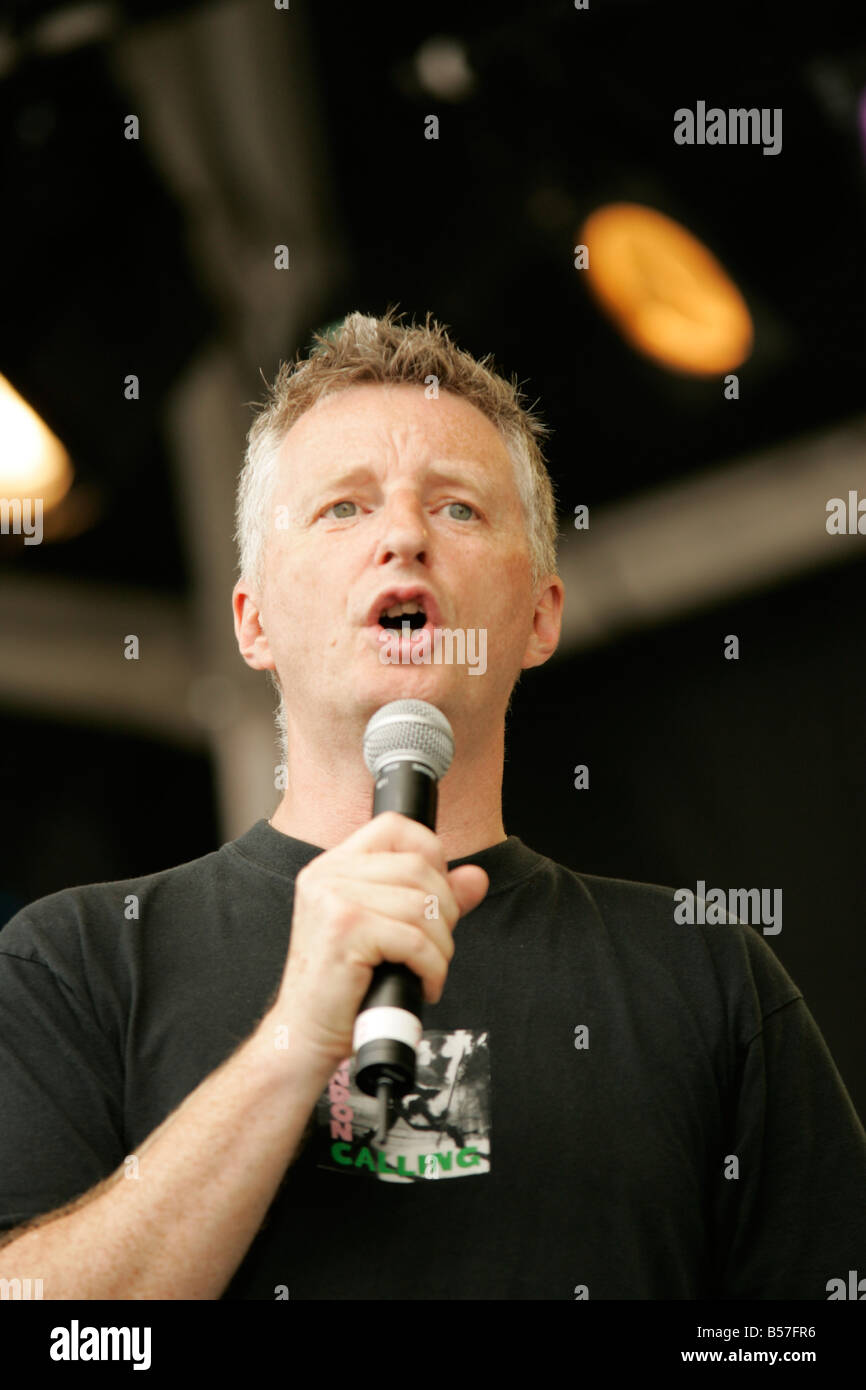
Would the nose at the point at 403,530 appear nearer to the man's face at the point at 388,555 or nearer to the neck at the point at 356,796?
the man's face at the point at 388,555

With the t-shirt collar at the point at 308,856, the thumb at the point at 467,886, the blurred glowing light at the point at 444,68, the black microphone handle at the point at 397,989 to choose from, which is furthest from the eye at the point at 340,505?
the blurred glowing light at the point at 444,68

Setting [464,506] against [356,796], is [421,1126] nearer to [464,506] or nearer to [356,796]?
[356,796]

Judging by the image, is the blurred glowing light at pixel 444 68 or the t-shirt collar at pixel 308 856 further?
the blurred glowing light at pixel 444 68

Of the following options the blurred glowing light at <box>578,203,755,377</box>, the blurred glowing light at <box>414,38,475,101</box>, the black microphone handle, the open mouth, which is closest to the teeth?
the open mouth

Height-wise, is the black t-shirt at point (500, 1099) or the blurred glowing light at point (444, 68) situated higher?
the blurred glowing light at point (444, 68)

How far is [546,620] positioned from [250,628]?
1.54 feet

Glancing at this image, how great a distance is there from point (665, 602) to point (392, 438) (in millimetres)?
1806

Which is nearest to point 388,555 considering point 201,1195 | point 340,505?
point 340,505

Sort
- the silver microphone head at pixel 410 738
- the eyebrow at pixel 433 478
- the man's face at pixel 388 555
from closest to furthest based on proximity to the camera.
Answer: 1. the silver microphone head at pixel 410 738
2. the man's face at pixel 388 555
3. the eyebrow at pixel 433 478

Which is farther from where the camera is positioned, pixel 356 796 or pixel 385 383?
pixel 385 383

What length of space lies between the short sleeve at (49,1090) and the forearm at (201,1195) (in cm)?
9

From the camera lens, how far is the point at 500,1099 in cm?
148

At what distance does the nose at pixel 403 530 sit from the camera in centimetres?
172

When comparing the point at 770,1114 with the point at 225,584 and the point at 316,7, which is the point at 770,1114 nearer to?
the point at 225,584
